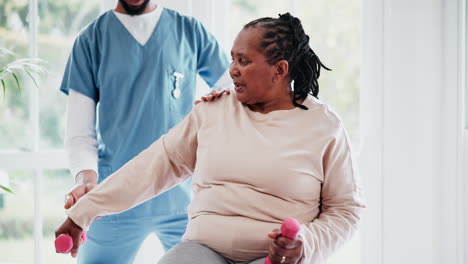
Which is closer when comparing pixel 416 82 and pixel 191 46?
pixel 191 46

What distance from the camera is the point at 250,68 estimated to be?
1.41 meters

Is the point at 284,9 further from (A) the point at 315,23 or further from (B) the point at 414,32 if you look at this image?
(B) the point at 414,32

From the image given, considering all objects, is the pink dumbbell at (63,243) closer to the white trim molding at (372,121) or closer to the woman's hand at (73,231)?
the woman's hand at (73,231)

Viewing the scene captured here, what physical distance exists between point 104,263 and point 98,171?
0.94 ft

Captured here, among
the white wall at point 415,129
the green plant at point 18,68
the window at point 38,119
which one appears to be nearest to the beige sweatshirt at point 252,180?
the green plant at point 18,68

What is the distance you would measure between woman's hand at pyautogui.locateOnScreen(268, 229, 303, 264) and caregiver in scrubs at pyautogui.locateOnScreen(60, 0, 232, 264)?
0.64 m

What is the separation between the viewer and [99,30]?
174cm

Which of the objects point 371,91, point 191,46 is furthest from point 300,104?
point 371,91

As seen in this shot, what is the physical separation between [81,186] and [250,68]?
566 mm

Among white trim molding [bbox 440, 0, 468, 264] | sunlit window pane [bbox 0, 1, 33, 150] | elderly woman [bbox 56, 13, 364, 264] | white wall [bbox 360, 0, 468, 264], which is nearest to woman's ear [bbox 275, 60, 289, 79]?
elderly woman [bbox 56, 13, 364, 264]

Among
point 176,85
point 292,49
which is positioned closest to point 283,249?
point 292,49

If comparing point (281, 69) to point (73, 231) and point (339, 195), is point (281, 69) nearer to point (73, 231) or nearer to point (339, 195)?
point (339, 195)

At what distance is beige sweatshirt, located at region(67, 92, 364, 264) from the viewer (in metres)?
1.32

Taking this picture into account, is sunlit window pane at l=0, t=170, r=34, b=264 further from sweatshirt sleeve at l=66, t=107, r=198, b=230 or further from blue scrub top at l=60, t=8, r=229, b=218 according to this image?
sweatshirt sleeve at l=66, t=107, r=198, b=230
